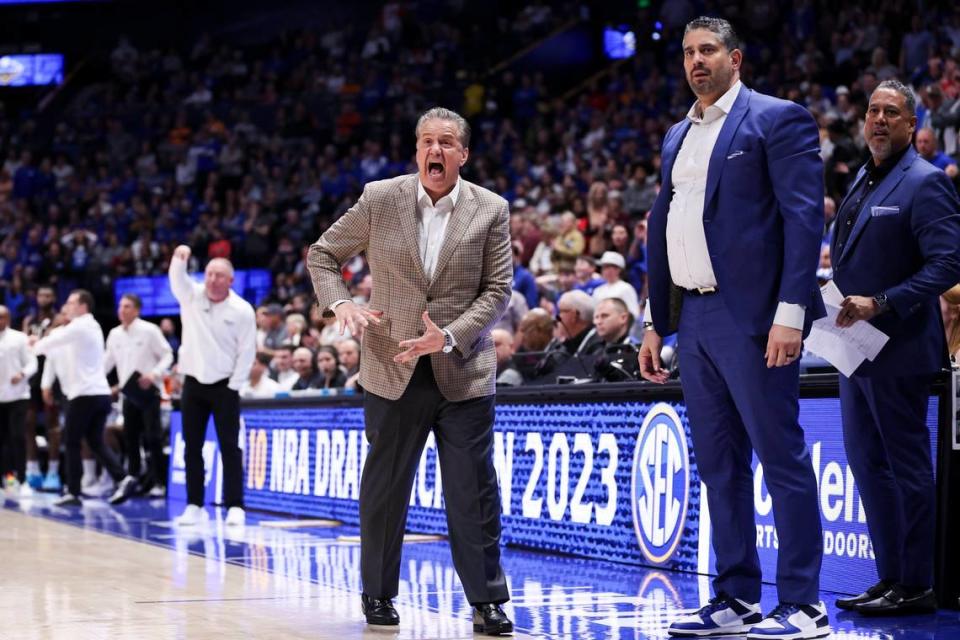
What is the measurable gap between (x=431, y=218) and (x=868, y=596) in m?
2.25

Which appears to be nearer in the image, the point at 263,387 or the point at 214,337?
the point at 214,337

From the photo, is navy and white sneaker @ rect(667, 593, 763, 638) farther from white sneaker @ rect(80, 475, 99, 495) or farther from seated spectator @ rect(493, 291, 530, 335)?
white sneaker @ rect(80, 475, 99, 495)

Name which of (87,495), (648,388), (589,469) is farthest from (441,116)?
(87,495)

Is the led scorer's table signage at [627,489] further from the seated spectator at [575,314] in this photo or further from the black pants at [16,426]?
the black pants at [16,426]

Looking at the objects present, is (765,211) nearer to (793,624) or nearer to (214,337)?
(793,624)

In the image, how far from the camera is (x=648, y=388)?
665cm

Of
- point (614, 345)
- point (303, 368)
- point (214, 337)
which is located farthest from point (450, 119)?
point (303, 368)

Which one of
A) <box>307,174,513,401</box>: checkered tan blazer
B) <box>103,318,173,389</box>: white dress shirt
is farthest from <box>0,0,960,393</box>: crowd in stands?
<box>307,174,513,401</box>: checkered tan blazer

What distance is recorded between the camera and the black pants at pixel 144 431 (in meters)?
12.5

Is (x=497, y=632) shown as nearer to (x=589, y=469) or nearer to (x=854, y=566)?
(x=854, y=566)

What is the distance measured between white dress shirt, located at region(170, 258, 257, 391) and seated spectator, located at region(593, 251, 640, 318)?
2.71 metres

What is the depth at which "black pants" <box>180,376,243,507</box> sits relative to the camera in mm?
9461

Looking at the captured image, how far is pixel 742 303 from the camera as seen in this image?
168 inches

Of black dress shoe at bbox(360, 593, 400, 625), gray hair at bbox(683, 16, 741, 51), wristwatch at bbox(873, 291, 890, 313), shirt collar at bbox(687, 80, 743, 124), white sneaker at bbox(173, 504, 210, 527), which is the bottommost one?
white sneaker at bbox(173, 504, 210, 527)
